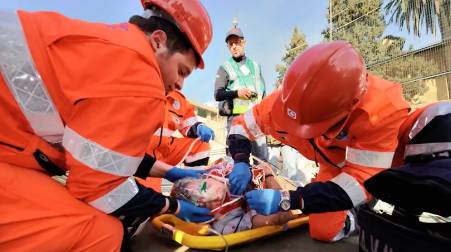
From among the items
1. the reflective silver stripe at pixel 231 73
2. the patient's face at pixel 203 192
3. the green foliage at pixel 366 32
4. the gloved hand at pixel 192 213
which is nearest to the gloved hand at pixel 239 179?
the patient's face at pixel 203 192

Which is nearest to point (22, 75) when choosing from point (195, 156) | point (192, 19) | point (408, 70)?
point (192, 19)

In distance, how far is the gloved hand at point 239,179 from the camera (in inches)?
102

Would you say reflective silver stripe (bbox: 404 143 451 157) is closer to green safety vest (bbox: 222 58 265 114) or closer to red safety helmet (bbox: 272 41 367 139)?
red safety helmet (bbox: 272 41 367 139)

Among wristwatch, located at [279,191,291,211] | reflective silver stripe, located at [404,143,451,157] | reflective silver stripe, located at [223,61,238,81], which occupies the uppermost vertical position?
reflective silver stripe, located at [223,61,238,81]

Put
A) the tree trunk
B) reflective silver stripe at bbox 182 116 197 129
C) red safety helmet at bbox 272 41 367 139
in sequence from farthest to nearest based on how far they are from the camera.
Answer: the tree trunk → reflective silver stripe at bbox 182 116 197 129 → red safety helmet at bbox 272 41 367 139

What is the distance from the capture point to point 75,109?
1.41 m

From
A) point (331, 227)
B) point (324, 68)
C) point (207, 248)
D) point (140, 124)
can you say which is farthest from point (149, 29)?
point (331, 227)

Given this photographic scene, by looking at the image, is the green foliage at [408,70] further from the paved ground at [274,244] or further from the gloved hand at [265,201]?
the gloved hand at [265,201]

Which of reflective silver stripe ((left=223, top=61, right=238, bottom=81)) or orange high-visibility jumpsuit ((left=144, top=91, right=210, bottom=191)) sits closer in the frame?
orange high-visibility jumpsuit ((left=144, top=91, right=210, bottom=191))

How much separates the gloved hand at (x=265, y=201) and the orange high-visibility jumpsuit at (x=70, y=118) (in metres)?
0.88

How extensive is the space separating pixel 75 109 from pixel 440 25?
45.6 ft

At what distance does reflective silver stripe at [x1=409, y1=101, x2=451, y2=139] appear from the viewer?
7.32ft

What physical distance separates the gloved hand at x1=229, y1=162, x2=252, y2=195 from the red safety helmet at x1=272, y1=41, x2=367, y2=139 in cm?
57

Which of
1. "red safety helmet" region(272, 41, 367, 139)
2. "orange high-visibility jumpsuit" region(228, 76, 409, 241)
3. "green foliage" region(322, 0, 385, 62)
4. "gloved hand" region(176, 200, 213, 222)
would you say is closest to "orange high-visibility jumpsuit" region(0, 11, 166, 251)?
"gloved hand" region(176, 200, 213, 222)
